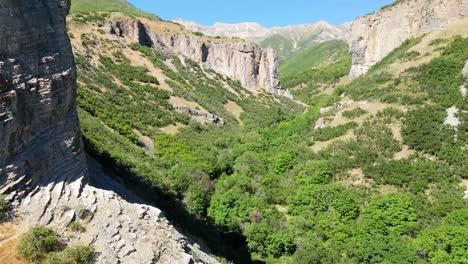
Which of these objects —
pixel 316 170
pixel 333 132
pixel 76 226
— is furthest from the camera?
pixel 333 132

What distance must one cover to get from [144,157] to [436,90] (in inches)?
1187

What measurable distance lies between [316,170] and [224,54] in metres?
58.8

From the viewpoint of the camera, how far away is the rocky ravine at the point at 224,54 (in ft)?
254

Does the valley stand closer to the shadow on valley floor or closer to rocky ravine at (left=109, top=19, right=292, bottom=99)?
the shadow on valley floor

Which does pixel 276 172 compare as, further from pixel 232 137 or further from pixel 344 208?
pixel 232 137

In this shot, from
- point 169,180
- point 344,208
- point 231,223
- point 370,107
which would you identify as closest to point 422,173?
point 344,208

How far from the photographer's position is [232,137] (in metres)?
55.4

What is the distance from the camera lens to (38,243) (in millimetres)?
11039

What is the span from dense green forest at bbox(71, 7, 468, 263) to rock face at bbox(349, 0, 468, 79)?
3550 mm

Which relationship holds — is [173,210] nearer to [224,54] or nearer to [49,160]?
[49,160]

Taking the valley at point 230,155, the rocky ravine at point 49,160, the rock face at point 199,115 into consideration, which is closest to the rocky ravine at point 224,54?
the valley at point 230,155

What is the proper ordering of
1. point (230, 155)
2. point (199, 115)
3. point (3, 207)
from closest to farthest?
point (3, 207) < point (230, 155) < point (199, 115)

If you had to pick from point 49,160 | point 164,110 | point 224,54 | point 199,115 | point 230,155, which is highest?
point 49,160

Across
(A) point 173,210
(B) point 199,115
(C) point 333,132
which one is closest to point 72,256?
(A) point 173,210
